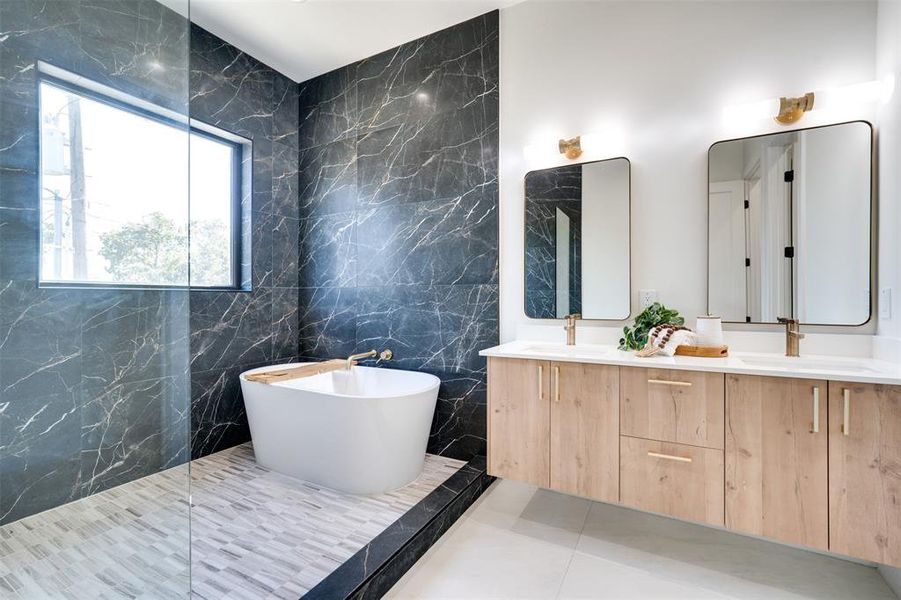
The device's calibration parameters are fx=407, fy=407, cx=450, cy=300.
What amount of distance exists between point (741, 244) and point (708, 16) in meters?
1.15

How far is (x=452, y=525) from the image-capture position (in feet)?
6.85

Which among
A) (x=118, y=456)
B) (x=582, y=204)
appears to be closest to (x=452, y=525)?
(x=118, y=456)

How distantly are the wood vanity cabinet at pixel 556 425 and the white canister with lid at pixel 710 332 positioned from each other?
0.46 m

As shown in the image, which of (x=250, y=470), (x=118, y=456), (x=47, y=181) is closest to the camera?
(x=47, y=181)

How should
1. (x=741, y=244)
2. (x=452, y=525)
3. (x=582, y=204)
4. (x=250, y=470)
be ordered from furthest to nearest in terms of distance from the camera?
1. (x=250, y=470)
2. (x=582, y=204)
3. (x=452, y=525)
4. (x=741, y=244)

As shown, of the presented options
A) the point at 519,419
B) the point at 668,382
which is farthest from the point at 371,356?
the point at 668,382

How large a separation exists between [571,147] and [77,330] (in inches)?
91.6

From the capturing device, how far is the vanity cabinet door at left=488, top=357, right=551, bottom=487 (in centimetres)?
195

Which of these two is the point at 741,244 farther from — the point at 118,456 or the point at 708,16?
the point at 118,456

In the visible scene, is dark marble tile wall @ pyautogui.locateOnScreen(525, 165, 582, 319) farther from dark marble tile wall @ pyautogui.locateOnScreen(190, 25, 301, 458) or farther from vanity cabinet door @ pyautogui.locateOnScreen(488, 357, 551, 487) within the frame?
dark marble tile wall @ pyautogui.locateOnScreen(190, 25, 301, 458)

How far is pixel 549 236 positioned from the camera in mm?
2449

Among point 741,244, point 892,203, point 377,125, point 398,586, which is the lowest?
point 398,586

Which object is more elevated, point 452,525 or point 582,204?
point 582,204

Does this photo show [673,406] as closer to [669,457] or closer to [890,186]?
[669,457]
